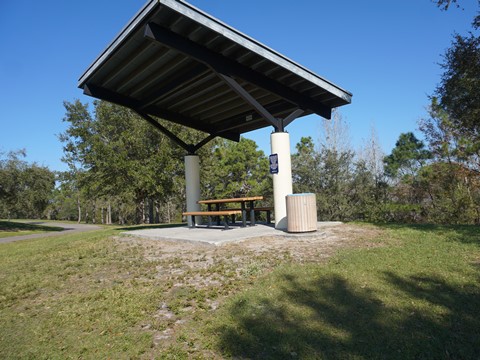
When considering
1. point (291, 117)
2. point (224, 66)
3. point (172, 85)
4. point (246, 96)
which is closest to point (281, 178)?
point (291, 117)

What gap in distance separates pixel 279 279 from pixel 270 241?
2773mm

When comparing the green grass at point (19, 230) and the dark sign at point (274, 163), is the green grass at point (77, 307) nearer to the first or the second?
the dark sign at point (274, 163)

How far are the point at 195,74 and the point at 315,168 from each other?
26.6 ft

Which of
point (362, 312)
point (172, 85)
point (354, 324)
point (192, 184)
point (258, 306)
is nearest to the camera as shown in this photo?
point (354, 324)

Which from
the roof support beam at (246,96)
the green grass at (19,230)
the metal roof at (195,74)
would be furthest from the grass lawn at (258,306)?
the green grass at (19,230)

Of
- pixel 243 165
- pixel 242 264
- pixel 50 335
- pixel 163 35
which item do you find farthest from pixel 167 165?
pixel 50 335

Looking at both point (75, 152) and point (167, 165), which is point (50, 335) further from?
point (75, 152)

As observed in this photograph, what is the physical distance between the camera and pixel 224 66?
26.0 ft

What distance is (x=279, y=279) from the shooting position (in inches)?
177

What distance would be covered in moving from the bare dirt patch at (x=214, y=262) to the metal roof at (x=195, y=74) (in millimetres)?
3772

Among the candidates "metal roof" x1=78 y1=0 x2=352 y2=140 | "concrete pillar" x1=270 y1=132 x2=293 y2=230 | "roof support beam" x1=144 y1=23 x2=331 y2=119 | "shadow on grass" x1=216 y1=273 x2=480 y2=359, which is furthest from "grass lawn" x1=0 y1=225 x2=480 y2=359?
"metal roof" x1=78 y1=0 x2=352 y2=140

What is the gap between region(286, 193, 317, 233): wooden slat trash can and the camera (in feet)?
25.0

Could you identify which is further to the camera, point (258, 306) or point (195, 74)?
point (195, 74)

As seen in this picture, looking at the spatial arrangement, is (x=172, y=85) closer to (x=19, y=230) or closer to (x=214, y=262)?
(x=214, y=262)
